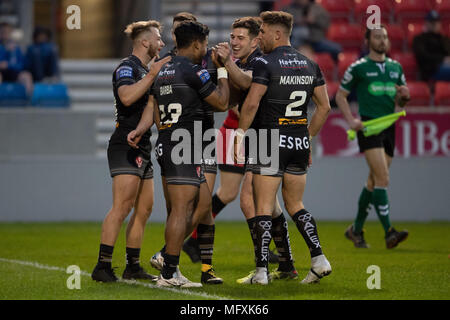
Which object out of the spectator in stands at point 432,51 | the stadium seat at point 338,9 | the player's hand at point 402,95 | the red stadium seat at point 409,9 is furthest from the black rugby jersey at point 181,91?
the red stadium seat at point 409,9

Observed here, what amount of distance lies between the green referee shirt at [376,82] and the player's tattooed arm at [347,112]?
0.09 metres

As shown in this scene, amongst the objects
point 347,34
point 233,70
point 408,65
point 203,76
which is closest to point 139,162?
point 203,76

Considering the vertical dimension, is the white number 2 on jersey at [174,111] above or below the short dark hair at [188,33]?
below

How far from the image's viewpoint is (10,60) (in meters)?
14.8

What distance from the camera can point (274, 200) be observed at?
7.39 metres

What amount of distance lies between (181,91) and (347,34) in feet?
33.8

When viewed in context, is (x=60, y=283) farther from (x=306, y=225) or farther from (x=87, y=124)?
(x=87, y=124)

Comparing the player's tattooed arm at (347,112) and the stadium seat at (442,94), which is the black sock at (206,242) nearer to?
the player's tattooed arm at (347,112)

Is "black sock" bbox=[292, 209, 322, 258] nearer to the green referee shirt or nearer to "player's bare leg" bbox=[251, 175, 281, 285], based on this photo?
"player's bare leg" bbox=[251, 175, 281, 285]

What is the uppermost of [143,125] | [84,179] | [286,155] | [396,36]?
[396,36]

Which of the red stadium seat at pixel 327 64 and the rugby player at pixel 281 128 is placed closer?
the rugby player at pixel 281 128

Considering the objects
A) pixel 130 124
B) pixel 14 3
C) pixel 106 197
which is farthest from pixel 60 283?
pixel 14 3

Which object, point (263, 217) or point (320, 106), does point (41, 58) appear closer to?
point (320, 106)

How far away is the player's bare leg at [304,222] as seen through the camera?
7.24 m
